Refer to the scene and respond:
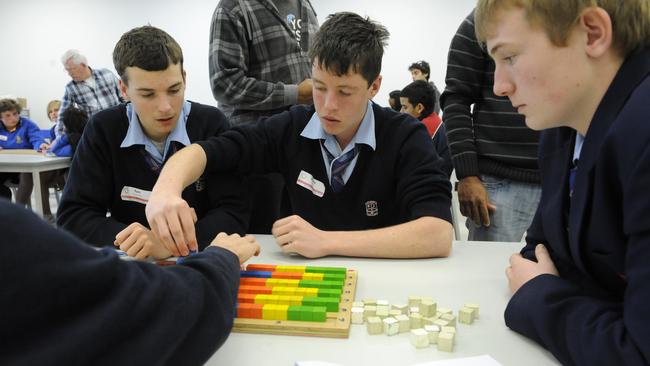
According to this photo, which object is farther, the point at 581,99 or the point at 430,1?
the point at 430,1

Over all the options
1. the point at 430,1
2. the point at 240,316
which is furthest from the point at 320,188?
the point at 430,1

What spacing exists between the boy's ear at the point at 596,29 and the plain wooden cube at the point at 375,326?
634 millimetres

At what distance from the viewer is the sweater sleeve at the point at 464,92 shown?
6.23ft

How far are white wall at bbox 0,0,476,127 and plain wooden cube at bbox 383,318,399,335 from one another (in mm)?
6860

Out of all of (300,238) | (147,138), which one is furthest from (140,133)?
(300,238)

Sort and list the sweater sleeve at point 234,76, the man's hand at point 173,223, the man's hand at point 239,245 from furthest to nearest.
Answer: the sweater sleeve at point 234,76
the man's hand at point 173,223
the man's hand at point 239,245

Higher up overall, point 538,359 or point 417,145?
point 417,145

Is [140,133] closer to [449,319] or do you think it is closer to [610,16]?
[449,319]

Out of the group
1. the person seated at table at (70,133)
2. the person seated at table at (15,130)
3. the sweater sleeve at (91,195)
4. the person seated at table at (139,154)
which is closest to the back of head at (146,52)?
the person seated at table at (139,154)

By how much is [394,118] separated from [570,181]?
782 millimetres

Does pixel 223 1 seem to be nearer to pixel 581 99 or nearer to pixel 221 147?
pixel 221 147

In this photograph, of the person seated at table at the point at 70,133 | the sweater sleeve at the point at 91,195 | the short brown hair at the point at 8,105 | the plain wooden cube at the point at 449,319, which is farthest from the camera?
the short brown hair at the point at 8,105

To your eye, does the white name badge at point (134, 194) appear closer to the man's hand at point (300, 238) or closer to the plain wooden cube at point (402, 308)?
the man's hand at point (300, 238)

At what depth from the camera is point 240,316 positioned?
0.96m
